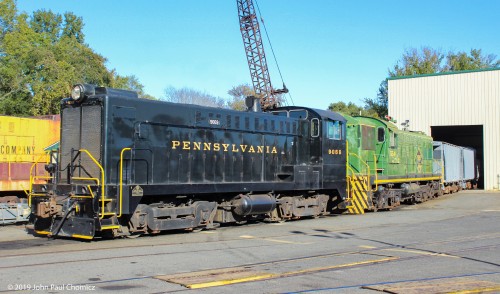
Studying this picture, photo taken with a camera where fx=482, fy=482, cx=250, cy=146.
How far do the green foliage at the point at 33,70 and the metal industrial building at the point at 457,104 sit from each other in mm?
26788

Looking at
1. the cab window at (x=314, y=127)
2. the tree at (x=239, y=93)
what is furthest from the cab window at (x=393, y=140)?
the tree at (x=239, y=93)

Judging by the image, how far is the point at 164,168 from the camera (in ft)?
41.2

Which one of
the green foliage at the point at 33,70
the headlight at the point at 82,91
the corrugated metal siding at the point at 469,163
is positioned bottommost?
the corrugated metal siding at the point at 469,163

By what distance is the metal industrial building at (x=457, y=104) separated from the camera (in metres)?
35.6

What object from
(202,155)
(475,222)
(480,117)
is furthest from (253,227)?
(480,117)

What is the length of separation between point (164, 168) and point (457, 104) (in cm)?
3055

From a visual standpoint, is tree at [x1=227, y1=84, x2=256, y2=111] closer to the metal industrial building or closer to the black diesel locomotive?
the metal industrial building

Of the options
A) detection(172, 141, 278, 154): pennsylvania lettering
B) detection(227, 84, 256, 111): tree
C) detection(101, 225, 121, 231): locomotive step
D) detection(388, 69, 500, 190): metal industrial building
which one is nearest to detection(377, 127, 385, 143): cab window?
detection(172, 141, 278, 154): pennsylvania lettering

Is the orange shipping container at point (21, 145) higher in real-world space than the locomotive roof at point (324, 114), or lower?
lower

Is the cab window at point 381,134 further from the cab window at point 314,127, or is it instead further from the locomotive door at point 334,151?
the cab window at point 314,127

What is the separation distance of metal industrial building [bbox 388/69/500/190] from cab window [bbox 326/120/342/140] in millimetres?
22595

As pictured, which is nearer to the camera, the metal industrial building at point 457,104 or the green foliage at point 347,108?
the metal industrial building at point 457,104

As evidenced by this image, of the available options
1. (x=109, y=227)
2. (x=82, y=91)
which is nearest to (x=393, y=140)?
(x=82, y=91)

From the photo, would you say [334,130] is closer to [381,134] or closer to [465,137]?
[381,134]
